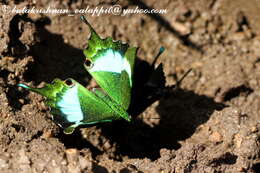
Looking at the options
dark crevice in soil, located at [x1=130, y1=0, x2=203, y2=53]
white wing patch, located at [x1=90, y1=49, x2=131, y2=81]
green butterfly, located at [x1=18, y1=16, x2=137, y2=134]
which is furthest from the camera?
dark crevice in soil, located at [x1=130, y1=0, x2=203, y2=53]

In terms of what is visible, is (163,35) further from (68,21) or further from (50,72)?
(50,72)

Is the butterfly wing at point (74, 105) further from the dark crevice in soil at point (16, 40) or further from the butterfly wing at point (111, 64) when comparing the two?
the dark crevice in soil at point (16, 40)

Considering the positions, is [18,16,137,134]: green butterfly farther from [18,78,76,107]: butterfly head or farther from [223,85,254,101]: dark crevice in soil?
[223,85,254,101]: dark crevice in soil

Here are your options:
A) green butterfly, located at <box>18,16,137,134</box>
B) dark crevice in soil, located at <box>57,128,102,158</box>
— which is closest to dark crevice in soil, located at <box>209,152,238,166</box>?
green butterfly, located at <box>18,16,137,134</box>

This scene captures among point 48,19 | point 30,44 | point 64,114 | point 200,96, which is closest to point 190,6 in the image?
point 200,96

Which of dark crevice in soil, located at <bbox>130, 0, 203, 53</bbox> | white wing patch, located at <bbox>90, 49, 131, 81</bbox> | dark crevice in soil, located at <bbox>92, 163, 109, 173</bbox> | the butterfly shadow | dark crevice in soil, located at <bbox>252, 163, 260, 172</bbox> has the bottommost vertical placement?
dark crevice in soil, located at <bbox>92, 163, 109, 173</bbox>

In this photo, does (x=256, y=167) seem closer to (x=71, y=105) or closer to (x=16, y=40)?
(x=71, y=105)

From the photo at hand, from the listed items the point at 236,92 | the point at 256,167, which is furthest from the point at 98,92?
the point at 236,92

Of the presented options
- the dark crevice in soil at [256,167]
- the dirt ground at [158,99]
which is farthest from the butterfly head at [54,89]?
the dark crevice in soil at [256,167]

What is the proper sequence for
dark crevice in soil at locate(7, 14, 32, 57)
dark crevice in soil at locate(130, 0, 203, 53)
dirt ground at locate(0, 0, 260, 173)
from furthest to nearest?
dark crevice in soil at locate(130, 0, 203, 53) < dark crevice in soil at locate(7, 14, 32, 57) < dirt ground at locate(0, 0, 260, 173)
